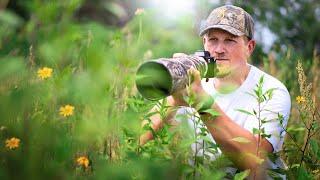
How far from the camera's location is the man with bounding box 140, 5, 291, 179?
1892mm

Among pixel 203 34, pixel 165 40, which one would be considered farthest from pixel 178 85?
pixel 203 34

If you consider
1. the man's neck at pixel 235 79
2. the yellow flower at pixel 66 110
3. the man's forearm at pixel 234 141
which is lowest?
the man's forearm at pixel 234 141

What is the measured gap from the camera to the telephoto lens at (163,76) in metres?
1.51

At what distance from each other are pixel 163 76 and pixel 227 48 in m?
0.88

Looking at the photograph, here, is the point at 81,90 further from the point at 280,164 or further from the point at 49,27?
the point at 280,164

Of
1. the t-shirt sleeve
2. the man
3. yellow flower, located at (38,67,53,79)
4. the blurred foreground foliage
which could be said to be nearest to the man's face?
the man

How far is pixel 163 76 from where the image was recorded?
1587 mm

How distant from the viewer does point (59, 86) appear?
1.12 meters

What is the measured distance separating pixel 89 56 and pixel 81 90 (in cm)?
10

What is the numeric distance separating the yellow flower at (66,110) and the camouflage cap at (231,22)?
1034 millimetres

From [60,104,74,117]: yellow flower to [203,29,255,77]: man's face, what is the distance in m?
0.89

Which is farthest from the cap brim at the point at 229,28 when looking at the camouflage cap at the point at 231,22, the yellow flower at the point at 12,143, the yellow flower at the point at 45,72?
the yellow flower at the point at 12,143

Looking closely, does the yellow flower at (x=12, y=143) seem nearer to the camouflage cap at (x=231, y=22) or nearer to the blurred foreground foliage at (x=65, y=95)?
the blurred foreground foliage at (x=65, y=95)

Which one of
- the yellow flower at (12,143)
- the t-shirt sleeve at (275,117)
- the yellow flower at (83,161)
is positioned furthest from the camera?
the t-shirt sleeve at (275,117)
